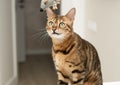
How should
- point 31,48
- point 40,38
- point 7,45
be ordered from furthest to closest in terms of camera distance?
point 31,48, point 7,45, point 40,38

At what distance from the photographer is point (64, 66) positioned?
1.22m

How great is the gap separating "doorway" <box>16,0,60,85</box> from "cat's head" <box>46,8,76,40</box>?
2.56m

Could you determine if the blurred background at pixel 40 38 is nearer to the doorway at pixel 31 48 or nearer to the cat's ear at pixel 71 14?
the doorway at pixel 31 48

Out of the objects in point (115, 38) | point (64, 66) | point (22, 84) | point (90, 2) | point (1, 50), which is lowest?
point (22, 84)

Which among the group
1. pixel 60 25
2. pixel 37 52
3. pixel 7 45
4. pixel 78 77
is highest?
pixel 60 25

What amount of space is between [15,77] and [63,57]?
2286mm

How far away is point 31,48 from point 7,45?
198 centimetres

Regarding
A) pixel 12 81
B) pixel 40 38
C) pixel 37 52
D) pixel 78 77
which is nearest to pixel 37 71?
pixel 12 81

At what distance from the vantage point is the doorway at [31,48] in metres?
3.96

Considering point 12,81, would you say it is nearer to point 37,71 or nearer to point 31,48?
point 37,71

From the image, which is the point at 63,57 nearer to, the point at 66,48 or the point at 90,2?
the point at 66,48

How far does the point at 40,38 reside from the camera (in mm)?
1492

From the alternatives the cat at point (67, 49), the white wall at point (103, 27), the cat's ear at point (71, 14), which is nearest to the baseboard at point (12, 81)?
the white wall at point (103, 27)

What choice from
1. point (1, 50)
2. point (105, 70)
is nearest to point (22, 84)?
point (1, 50)
